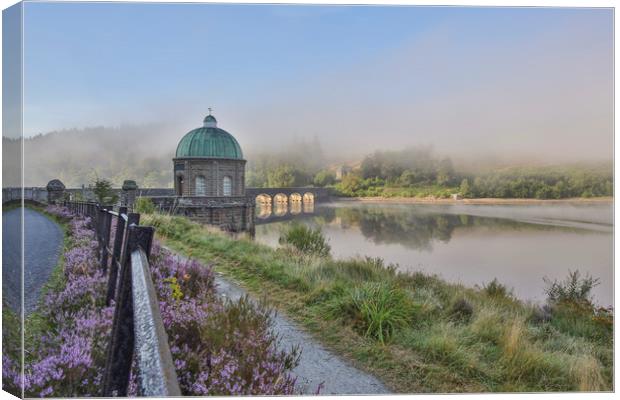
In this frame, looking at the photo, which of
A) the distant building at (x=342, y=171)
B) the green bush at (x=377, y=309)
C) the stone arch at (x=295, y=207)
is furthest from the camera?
the stone arch at (x=295, y=207)

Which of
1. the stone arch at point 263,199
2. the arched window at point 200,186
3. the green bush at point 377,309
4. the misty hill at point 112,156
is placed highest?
the misty hill at point 112,156

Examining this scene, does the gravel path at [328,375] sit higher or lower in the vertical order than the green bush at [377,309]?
lower

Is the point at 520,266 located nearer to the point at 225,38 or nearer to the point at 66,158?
the point at 225,38

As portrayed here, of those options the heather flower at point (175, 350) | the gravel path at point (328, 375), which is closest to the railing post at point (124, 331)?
the heather flower at point (175, 350)

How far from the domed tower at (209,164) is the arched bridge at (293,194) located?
1.29 ft

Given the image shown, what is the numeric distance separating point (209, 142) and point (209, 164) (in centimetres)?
129

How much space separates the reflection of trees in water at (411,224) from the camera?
196 inches

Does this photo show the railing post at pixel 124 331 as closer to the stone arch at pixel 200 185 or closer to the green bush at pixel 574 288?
the green bush at pixel 574 288

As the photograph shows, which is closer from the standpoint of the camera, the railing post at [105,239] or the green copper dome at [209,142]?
the railing post at [105,239]

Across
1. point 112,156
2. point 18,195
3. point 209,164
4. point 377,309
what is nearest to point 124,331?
point 18,195

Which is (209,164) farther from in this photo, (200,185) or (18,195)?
(18,195)

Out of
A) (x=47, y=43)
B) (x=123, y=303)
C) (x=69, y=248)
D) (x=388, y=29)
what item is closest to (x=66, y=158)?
(x=47, y=43)

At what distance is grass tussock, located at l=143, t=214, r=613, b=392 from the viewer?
Result: 12.4ft

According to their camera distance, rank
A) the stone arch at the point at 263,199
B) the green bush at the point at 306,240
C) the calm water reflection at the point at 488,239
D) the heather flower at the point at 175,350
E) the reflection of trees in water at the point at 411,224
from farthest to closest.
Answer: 1. the green bush at the point at 306,240
2. the stone arch at the point at 263,199
3. the reflection of trees in water at the point at 411,224
4. the calm water reflection at the point at 488,239
5. the heather flower at the point at 175,350
